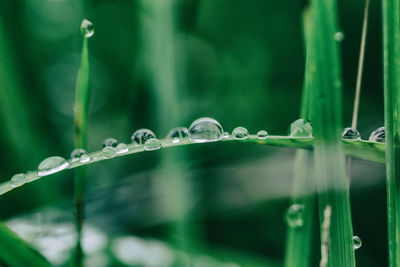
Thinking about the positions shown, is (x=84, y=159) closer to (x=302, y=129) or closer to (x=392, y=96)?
(x=302, y=129)

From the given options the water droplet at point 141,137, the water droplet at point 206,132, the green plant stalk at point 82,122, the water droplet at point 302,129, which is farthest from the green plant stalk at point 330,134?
the green plant stalk at point 82,122

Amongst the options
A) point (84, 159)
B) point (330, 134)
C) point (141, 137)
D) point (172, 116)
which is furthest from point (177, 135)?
point (172, 116)

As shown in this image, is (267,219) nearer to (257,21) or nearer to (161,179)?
(161,179)

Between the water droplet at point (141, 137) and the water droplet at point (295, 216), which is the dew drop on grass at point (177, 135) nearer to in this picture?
the water droplet at point (141, 137)

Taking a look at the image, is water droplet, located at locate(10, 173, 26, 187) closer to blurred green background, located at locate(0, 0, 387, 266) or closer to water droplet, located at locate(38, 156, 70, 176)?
water droplet, located at locate(38, 156, 70, 176)

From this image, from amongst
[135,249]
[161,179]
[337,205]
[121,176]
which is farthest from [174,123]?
[337,205]

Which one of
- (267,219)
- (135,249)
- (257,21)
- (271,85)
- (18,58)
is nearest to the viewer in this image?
(135,249)
